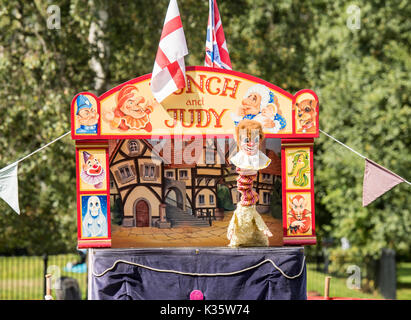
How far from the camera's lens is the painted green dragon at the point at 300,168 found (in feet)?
27.5

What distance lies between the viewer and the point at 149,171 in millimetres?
8945

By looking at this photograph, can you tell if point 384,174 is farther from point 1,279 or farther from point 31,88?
point 1,279

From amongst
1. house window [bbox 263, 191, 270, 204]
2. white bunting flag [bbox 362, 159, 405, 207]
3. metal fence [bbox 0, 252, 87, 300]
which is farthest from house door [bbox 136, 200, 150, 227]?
metal fence [bbox 0, 252, 87, 300]

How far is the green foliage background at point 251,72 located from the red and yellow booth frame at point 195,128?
18.6 ft

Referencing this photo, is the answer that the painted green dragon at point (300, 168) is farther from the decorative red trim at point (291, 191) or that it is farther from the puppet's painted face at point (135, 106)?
the puppet's painted face at point (135, 106)

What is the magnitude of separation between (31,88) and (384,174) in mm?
8637

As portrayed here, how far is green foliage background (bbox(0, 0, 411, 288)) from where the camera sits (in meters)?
14.5

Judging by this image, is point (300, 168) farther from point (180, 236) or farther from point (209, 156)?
point (180, 236)

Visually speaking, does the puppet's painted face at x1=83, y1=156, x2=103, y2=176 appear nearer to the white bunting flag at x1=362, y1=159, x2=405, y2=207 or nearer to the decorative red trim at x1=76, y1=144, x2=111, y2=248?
the decorative red trim at x1=76, y1=144, x2=111, y2=248

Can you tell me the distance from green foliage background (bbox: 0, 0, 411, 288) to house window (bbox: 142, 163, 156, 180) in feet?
16.7

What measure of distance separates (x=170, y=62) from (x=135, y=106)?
0.70 meters

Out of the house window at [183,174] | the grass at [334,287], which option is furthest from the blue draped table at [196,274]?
the grass at [334,287]

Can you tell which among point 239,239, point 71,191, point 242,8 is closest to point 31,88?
point 71,191

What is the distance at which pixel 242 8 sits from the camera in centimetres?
1906
